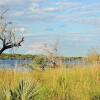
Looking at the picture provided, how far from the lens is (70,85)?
32.6 ft

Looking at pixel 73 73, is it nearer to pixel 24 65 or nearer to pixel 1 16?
pixel 24 65

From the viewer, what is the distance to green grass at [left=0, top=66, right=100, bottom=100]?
4605 millimetres

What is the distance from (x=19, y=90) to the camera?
4.61 meters

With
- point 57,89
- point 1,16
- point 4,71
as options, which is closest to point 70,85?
point 57,89

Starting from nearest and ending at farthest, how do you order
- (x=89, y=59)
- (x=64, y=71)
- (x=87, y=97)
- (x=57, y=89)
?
(x=87, y=97)
(x=57, y=89)
(x=64, y=71)
(x=89, y=59)

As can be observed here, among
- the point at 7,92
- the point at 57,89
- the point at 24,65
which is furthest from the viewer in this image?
the point at 24,65

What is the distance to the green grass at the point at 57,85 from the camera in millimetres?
4605

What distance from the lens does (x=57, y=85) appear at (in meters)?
9.87

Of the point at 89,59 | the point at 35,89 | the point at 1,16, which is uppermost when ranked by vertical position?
the point at 1,16

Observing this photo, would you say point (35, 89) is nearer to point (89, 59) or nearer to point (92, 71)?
point (92, 71)

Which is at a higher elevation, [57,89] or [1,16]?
[1,16]

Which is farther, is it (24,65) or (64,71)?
(24,65)

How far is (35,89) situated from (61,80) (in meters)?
6.10

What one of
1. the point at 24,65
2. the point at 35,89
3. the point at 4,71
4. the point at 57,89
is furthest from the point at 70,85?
the point at 35,89
